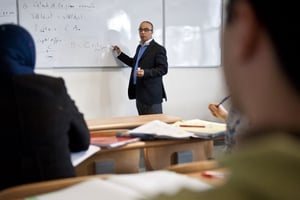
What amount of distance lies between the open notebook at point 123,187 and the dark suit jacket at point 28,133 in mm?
281

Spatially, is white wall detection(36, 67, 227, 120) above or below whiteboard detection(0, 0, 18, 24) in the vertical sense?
below

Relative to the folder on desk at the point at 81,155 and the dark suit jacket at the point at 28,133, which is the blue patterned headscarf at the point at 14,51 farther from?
the folder on desk at the point at 81,155

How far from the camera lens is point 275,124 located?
327mm

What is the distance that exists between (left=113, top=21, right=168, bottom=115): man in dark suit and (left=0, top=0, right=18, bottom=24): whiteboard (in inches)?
50.4

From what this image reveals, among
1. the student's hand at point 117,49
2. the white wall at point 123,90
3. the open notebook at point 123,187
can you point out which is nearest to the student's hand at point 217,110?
the open notebook at point 123,187

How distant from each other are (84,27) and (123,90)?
32.2 inches

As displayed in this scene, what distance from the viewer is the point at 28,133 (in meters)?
1.35

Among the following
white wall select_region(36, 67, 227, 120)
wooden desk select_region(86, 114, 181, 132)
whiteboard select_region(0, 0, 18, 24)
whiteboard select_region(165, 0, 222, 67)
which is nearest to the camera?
wooden desk select_region(86, 114, 181, 132)

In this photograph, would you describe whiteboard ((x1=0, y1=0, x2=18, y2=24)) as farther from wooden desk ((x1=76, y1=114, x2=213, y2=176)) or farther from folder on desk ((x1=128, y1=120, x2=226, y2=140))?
folder on desk ((x1=128, y1=120, x2=226, y2=140))

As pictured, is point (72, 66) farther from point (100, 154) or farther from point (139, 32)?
point (100, 154)

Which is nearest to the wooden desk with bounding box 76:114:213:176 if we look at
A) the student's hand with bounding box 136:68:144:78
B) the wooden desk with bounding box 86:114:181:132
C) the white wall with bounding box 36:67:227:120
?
the wooden desk with bounding box 86:114:181:132

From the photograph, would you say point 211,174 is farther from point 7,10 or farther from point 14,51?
point 7,10

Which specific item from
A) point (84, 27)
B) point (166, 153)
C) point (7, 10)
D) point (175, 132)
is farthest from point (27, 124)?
point (84, 27)

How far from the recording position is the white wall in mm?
4234
